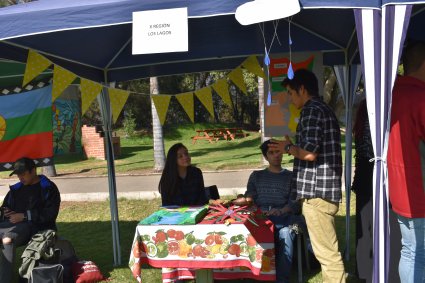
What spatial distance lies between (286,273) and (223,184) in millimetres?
5697

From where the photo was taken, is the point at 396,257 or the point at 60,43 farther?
the point at 60,43

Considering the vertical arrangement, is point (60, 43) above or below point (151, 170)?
above

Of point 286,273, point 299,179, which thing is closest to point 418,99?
point 299,179

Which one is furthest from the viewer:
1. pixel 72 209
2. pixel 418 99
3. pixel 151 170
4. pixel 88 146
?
pixel 88 146

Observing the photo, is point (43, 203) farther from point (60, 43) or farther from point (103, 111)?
point (60, 43)

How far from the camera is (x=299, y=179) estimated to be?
302 cm

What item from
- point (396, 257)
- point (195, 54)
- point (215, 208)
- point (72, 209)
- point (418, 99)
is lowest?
point (72, 209)

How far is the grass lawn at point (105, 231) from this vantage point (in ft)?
14.2

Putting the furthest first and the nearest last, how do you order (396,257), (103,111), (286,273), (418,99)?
1. (103,111)
2. (286,273)
3. (396,257)
4. (418,99)

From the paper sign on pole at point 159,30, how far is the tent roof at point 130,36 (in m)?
0.05

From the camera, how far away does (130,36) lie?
14.2 ft

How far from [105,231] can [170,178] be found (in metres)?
2.68

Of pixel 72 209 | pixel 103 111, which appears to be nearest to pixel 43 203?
pixel 103 111

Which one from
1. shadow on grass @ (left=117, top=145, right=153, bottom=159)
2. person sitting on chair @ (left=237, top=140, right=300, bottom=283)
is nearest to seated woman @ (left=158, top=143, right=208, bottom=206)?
person sitting on chair @ (left=237, top=140, right=300, bottom=283)
